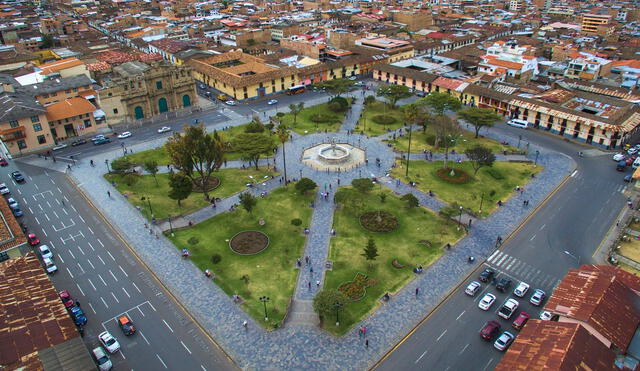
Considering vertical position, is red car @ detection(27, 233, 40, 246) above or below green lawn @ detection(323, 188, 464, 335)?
above

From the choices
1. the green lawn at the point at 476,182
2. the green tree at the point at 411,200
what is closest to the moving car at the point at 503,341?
the green lawn at the point at 476,182

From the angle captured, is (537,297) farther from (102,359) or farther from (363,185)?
(102,359)

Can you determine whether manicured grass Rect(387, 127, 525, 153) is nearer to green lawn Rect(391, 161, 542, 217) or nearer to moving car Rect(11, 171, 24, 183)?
green lawn Rect(391, 161, 542, 217)

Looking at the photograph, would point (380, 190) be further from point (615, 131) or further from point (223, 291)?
point (615, 131)

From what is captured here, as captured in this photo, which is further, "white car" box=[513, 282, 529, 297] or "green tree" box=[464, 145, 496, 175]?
"green tree" box=[464, 145, 496, 175]

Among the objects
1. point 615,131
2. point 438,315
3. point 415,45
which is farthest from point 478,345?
point 415,45

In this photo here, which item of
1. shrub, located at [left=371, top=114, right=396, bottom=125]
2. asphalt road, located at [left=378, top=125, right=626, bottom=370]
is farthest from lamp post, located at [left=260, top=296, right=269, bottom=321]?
shrub, located at [left=371, top=114, right=396, bottom=125]

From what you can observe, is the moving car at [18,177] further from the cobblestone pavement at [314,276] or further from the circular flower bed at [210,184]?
the circular flower bed at [210,184]
